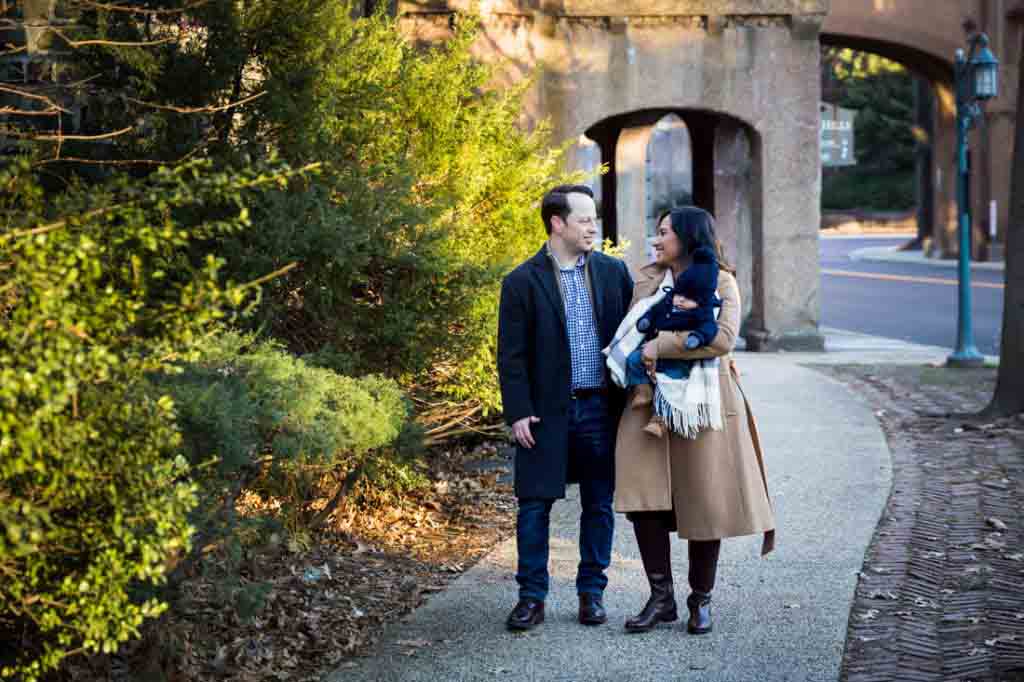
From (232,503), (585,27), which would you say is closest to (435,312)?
(232,503)

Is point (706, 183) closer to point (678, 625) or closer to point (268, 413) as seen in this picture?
point (678, 625)

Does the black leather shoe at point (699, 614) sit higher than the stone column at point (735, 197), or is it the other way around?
the stone column at point (735, 197)

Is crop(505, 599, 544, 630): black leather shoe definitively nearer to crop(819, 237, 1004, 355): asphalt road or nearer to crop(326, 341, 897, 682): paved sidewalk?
crop(326, 341, 897, 682): paved sidewalk

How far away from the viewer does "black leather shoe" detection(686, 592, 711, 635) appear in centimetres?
585

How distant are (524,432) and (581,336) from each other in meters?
0.47

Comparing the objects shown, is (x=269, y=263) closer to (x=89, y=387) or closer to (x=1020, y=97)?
(x=89, y=387)

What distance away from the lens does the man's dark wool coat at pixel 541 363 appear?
5.96 m

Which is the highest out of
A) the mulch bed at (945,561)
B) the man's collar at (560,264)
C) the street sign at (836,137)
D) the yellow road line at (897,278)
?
the street sign at (836,137)

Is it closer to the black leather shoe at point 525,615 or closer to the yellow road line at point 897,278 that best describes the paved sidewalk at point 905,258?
the yellow road line at point 897,278

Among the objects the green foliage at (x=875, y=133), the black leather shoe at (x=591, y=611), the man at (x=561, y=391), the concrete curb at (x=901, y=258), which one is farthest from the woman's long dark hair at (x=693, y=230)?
the green foliage at (x=875, y=133)

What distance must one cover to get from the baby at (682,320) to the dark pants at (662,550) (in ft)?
1.26

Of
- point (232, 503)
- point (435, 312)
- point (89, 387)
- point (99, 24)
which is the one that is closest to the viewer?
point (89, 387)

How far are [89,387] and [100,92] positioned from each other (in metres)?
3.36

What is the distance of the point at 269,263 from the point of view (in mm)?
6379
